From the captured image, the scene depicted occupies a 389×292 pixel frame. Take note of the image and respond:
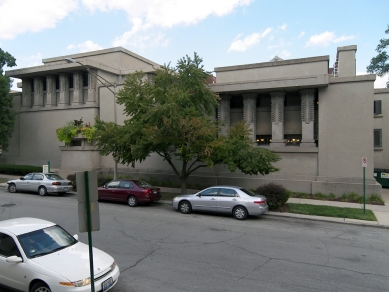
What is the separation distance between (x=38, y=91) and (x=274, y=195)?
1024 inches

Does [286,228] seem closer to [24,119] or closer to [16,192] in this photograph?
[16,192]

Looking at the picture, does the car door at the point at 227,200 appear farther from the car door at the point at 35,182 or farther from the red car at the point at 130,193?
the car door at the point at 35,182

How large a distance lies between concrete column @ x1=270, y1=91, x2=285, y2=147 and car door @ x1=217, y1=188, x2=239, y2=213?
837cm

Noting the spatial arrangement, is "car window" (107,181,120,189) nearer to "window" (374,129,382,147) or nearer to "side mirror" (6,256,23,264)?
"side mirror" (6,256,23,264)

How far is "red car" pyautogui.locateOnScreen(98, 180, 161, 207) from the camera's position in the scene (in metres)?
15.9

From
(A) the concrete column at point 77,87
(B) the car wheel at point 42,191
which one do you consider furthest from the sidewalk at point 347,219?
(A) the concrete column at point 77,87

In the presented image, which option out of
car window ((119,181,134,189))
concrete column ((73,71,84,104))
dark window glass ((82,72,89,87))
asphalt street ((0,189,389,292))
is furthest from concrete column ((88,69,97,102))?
asphalt street ((0,189,389,292))

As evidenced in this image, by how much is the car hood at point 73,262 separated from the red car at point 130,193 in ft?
31.4

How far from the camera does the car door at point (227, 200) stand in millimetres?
13359

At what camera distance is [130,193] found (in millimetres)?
16016

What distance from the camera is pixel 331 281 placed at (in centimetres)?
675

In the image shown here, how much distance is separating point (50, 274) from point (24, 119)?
1193 inches

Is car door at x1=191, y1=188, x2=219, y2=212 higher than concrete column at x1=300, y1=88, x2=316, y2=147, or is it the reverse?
concrete column at x1=300, y1=88, x2=316, y2=147

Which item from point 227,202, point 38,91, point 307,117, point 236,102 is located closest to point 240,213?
point 227,202
